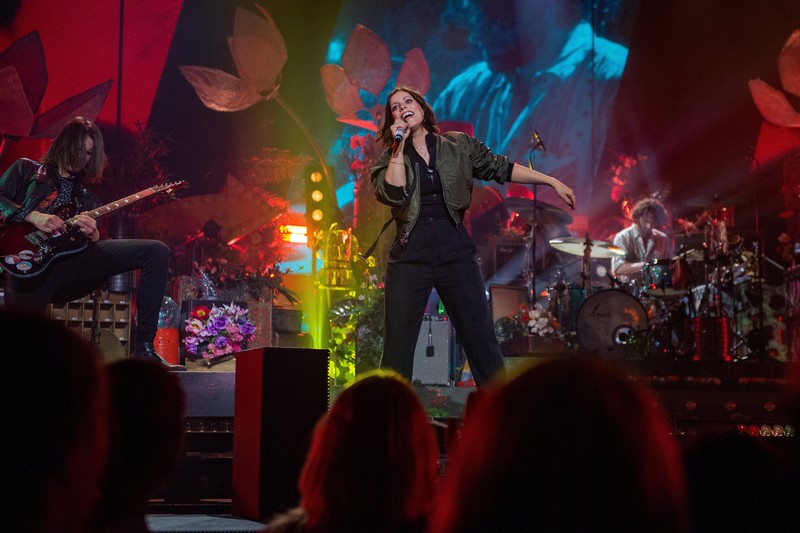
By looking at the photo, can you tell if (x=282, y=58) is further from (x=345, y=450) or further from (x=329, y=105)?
(x=345, y=450)

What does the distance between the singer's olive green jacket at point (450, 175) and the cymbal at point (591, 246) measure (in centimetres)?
592

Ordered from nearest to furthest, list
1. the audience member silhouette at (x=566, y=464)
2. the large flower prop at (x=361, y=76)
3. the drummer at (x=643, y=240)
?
the audience member silhouette at (x=566, y=464) → the drummer at (x=643, y=240) → the large flower prop at (x=361, y=76)

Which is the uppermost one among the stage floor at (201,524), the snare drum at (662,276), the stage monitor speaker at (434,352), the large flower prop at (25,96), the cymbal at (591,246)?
the large flower prop at (25,96)

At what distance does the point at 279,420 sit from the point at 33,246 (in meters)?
2.85

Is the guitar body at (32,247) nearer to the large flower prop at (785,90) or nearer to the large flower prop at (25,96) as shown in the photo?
the large flower prop at (25,96)

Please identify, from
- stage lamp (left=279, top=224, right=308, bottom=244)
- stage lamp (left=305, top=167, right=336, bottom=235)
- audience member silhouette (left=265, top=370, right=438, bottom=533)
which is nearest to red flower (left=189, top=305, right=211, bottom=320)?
stage lamp (left=305, top=167, right=336, bottom=235)

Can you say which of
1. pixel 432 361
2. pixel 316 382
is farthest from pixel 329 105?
pixel 316 382

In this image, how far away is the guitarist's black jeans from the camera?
5789mm

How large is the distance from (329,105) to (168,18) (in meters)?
2.77

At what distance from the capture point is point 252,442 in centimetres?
401

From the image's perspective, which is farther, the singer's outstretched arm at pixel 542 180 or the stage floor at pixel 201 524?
the singer's outstretched arm at pixel 542 180

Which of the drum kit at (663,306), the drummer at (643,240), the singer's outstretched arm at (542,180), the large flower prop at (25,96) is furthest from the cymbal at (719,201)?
the large flower prop at (25,96)

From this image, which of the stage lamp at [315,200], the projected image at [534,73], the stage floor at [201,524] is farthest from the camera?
the projected image at [534,73]

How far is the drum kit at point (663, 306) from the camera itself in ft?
29.1
